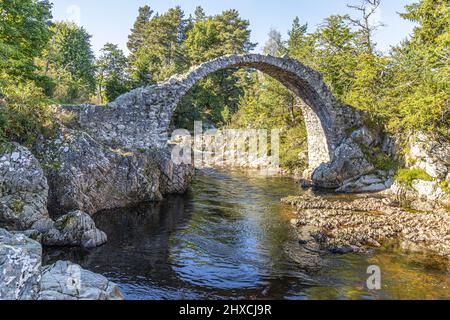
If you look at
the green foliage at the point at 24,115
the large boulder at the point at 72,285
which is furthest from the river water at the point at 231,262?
the green foliage at the point at 24,115

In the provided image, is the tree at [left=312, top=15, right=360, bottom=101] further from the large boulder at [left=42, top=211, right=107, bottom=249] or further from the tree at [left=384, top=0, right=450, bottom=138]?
the large boulder at [left=42, top=211, right=107, bottom=249]

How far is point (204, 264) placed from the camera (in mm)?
8875

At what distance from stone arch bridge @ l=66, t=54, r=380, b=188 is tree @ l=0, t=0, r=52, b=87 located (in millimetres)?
3324

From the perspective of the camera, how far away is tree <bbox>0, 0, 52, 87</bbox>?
1422cm

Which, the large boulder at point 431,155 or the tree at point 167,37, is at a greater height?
the tree at point 167,37

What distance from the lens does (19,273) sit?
5.21 metres

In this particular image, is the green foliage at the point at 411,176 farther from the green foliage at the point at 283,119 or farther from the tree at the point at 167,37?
the tree at the point at 167,37

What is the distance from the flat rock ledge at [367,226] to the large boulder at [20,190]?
772cm

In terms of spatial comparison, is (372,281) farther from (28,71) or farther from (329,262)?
(28,71)

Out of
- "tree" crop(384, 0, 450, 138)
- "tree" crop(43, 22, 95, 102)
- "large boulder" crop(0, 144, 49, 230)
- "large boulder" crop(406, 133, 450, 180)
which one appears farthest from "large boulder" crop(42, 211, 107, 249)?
"tree" crop(43, 22, 95, 102)

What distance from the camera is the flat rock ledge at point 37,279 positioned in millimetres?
5117
